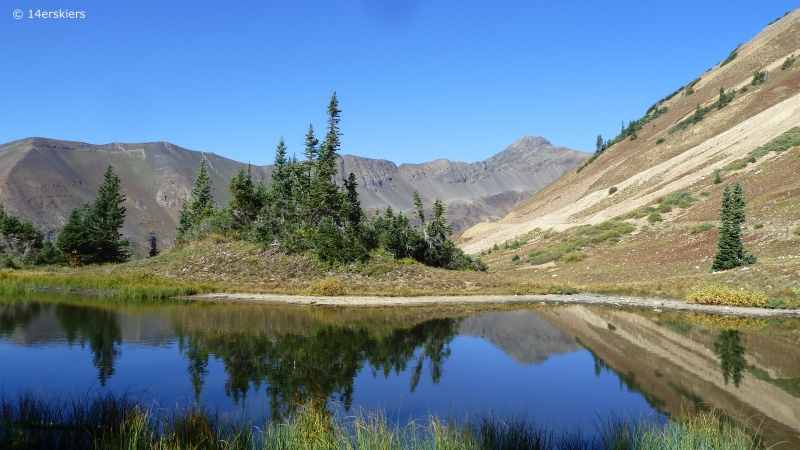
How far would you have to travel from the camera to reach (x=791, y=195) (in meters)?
51.1

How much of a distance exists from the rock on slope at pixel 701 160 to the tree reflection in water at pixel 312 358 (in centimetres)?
3753

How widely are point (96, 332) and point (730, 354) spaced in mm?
24823

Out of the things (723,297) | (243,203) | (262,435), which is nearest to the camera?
(262,435)

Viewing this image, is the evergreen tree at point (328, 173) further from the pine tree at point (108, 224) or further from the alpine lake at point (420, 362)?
the pine tree at point (108, 224)

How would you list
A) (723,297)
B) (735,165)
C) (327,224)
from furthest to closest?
(735,165)
(327,224)
(723,297)

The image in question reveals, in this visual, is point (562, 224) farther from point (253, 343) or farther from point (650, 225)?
point (253, 343)

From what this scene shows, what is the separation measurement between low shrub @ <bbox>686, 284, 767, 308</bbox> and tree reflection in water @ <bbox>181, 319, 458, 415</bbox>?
53.3 ft

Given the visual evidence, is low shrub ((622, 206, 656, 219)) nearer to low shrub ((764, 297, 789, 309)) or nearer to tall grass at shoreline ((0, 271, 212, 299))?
low shrub ((764, 297, 789, 309))

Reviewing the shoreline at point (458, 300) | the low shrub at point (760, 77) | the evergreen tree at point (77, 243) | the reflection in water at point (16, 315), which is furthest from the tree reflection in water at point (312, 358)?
the low shrub at point (760, 77)

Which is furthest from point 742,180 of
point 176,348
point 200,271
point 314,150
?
point 176,348

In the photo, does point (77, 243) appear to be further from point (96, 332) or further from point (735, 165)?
point (735, 165)

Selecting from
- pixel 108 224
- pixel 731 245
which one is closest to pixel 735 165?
pixel 731 245

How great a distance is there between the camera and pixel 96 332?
79.7 feet

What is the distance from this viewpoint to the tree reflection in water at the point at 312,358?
1614cm
